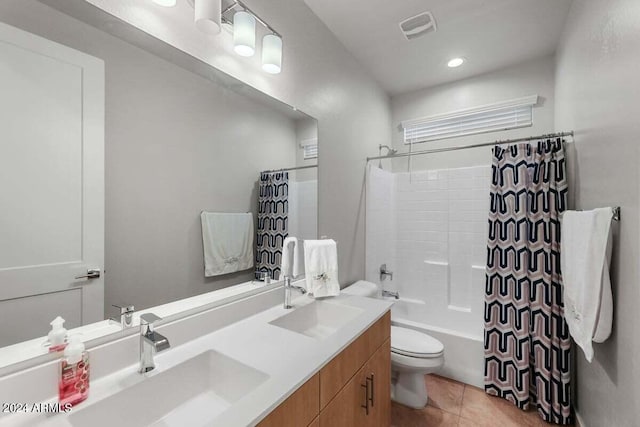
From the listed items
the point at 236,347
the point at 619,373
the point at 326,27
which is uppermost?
the point at 326,27

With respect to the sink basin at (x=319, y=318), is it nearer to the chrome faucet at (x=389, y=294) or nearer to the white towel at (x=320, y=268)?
the white towel at (x=320, y=268)

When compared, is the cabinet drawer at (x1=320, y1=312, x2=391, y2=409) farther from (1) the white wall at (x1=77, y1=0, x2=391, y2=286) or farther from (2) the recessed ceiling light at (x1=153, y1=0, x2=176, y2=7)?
(2) the recessed ceiling light at (x1=153, y1=0, x2=176, y2=7)

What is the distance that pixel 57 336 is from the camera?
30.5 inches

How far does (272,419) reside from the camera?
738 mm

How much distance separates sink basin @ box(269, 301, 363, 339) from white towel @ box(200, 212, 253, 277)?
14.5 inches

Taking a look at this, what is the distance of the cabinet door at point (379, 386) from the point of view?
1309 mm

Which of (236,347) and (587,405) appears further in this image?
(587,405)

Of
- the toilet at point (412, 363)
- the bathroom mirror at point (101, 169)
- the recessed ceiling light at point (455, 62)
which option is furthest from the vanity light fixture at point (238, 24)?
the recessed ceiling light at point (455, 62)

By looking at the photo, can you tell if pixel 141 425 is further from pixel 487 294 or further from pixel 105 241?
pixel 487 294

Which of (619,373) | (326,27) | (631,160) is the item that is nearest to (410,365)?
(619,373)

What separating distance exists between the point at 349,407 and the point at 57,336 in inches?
40.0

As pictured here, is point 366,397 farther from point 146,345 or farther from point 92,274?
point 92,274

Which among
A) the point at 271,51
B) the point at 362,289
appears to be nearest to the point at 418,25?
the point at 271,51

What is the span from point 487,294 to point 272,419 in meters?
2.00
